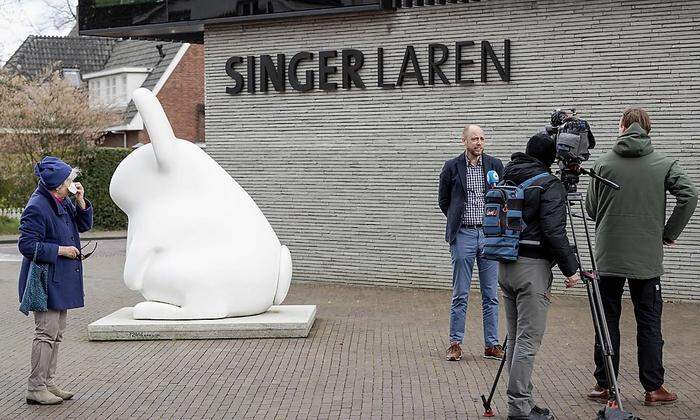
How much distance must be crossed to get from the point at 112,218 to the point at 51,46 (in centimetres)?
1693

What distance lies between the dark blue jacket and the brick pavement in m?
1.24

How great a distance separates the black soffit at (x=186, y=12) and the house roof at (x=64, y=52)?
1075 inches

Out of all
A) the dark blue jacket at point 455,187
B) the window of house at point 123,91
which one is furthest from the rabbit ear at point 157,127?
the window of house at point 123,91

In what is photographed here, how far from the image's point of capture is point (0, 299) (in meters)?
14.9

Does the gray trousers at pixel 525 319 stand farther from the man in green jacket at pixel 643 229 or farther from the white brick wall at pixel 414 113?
the white brick wall at pixel 414 113

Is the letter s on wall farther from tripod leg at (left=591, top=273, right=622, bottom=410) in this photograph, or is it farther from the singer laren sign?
tripod leg at (left=591, top=273, right=622, bottom=410)

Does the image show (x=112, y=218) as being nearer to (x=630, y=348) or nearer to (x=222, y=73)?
(x=222, y=73)

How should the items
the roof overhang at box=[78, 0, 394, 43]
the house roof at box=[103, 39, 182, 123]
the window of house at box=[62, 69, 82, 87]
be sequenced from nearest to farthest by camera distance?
the roof overhang at box=[78, 0, 394, 43]
the house roof at box=[103, 39, 182, 123]
the window of house at box=[62, 69, 82, 87]

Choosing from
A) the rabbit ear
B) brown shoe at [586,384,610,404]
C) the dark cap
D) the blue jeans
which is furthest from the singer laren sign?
the dark cap

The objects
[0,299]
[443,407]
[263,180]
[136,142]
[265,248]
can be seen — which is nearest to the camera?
[443,407]

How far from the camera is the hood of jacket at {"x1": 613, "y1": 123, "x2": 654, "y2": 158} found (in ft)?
24.9

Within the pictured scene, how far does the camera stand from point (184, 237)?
1050 cm

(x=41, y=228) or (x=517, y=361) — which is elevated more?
(x=41, y=228)

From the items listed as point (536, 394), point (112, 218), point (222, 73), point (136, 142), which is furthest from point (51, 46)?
point (536, 394)
